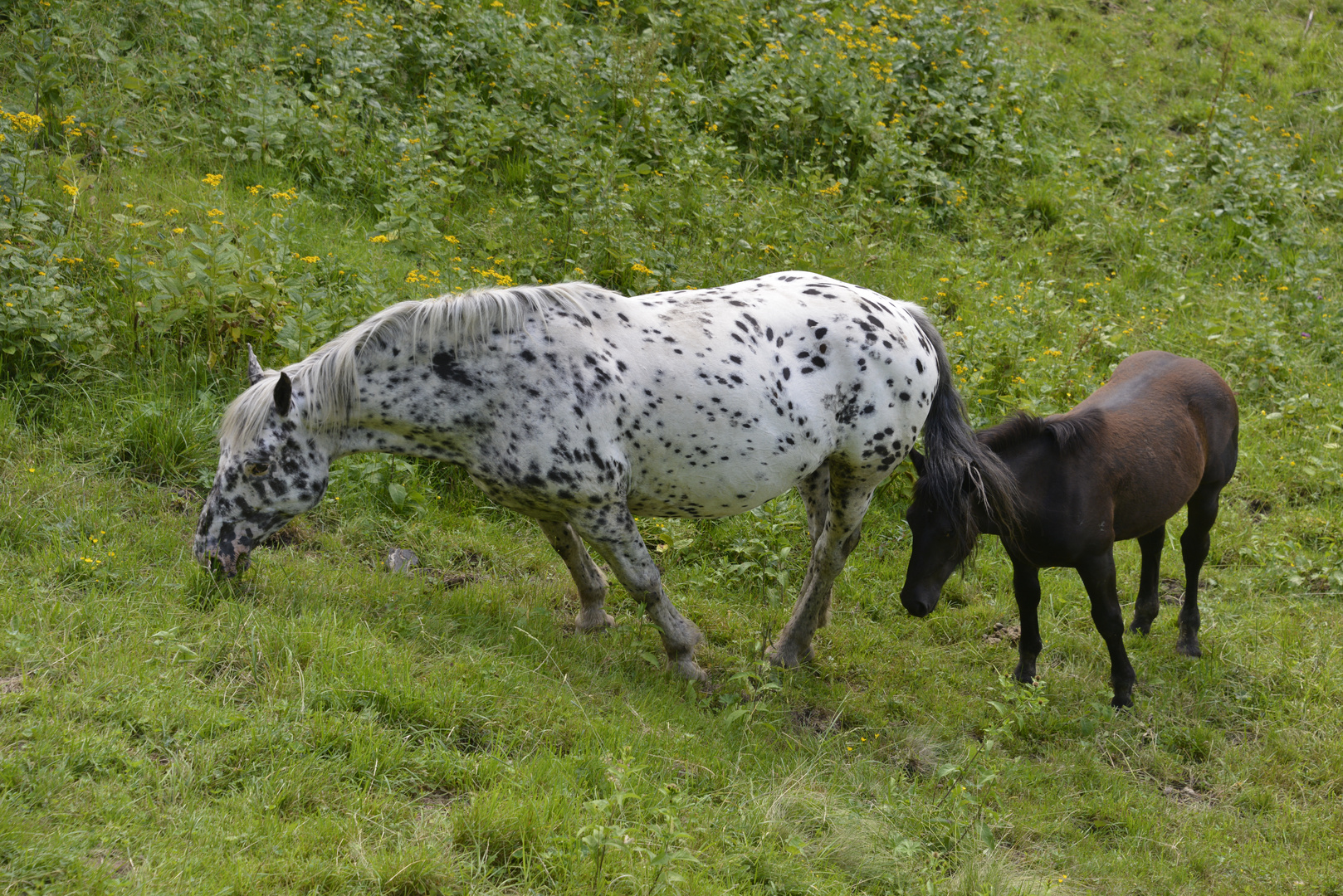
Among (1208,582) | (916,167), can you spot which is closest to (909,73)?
(916,167)

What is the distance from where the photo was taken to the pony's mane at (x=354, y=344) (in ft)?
14.1

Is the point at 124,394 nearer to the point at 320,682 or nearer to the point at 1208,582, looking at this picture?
the point at 320,682

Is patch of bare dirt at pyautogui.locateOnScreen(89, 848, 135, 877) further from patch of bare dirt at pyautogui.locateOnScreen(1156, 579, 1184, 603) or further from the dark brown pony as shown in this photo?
patch of bare dirt at pyautogui.locateOnScreen(1156, 579, 1184, 603)

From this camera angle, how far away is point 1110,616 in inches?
206

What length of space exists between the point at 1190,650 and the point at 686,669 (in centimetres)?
314

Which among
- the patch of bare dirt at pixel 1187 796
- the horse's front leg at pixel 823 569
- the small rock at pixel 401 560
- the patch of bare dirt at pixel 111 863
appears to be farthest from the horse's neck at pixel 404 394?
the patch of bare dirt at pixel 1187 796

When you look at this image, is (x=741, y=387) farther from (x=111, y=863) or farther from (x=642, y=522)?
(x=111, y=863)

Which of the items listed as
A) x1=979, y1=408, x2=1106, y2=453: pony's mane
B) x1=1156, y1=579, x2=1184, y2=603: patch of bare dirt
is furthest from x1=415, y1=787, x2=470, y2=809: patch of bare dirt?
x1=1156, y1=579, x2=1184, y2=603: patch of bare dirt

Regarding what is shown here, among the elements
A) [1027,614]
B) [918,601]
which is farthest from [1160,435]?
[918,601]

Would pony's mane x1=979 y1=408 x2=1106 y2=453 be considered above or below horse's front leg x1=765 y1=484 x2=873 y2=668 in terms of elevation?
above

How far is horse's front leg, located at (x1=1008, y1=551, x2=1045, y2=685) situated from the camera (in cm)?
538

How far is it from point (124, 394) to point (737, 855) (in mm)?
4391

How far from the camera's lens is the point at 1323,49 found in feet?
43.3

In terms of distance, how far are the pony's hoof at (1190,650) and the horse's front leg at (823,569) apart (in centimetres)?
216
